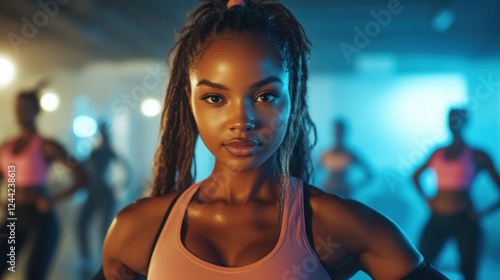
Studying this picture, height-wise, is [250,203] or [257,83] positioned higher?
[257,83]

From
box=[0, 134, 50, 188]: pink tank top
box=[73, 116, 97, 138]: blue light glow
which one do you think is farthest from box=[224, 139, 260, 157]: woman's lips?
box=[73, 116, 97, 138]: blue light glow

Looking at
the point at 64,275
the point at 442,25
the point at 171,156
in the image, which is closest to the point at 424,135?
the point at 442,25

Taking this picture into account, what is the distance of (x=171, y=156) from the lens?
2.77 ft

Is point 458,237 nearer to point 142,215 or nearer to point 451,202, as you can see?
point 451,202

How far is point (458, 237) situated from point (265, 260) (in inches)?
67.3

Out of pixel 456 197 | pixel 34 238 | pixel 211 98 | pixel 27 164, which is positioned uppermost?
pixel 211 98

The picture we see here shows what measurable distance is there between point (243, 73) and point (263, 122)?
8 centimetres

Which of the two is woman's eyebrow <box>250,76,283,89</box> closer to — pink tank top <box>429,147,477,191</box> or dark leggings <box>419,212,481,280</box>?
dark leggings <box>419,212,481,280</box>

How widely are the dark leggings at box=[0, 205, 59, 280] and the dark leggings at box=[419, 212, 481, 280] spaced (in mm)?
1662

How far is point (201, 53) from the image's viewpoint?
0.68 m

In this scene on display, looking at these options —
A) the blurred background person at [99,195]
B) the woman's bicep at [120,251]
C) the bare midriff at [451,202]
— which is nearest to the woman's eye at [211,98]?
the woman's bicep at [120,251]

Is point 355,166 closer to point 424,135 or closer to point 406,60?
point 424,135

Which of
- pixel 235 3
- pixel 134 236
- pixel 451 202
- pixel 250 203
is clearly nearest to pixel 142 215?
pixel 134 236

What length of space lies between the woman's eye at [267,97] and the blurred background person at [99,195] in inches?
94.6
